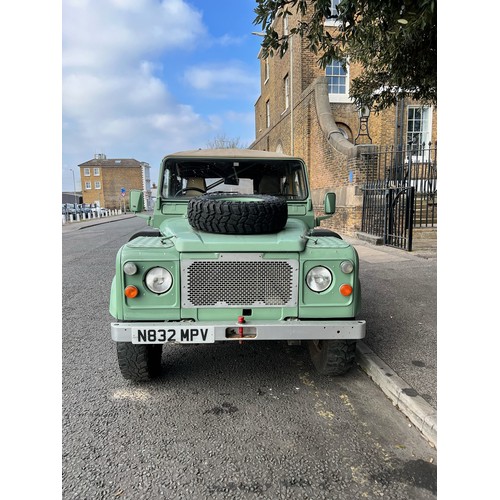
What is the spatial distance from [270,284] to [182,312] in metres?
0.69

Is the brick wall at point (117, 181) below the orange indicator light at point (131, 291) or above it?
above

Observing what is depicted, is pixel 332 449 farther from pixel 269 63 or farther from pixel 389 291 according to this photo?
pixel 269 63

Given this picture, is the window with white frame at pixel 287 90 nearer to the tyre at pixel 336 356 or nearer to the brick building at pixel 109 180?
the tyre at pixel 336 356

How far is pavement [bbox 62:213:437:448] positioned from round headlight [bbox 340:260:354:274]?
106 centimetres

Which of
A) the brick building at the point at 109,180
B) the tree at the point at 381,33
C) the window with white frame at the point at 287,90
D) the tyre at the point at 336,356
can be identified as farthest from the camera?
the brick building at the point at 109,180

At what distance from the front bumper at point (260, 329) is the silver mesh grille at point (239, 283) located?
0.49 ft

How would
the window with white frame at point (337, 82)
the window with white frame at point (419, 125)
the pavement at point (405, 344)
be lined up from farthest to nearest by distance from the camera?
the window with white frame at point (337, 82) < the window with white frame at point (419, 125) < the pavement at point (405, 344)

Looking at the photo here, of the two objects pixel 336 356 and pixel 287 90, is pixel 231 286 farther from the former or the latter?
pixel 287 90

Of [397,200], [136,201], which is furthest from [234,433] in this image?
[397,200]

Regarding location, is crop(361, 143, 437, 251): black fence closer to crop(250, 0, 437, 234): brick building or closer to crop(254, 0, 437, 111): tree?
crop(250, 0, 437, 234): brick building

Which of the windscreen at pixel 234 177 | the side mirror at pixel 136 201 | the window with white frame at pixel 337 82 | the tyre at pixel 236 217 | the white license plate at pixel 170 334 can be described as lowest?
the white license plate at pixel 170 334

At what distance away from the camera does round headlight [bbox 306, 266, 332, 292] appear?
297cm

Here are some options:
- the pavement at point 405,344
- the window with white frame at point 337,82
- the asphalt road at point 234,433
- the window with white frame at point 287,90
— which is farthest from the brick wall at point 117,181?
the asphalt road at point 234,433

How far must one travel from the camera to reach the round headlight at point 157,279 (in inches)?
113
